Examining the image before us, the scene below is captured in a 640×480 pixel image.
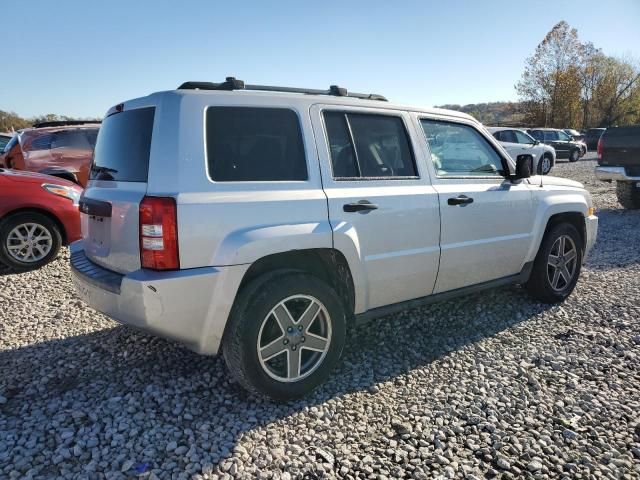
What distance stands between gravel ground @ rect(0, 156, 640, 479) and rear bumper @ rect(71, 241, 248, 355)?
555mm

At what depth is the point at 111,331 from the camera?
13.3 ft

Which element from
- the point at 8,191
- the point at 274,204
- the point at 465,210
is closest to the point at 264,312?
the point at 274,204

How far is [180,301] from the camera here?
255 cm

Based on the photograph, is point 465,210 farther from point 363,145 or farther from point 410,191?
point 363,145

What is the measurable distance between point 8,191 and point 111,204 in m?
3.87

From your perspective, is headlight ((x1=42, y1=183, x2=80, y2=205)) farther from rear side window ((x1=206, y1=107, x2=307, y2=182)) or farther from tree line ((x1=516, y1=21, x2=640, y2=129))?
tree line ((x1=516, y1=21, x2=640, y2=129))

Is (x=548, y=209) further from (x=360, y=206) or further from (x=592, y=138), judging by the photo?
(x=592, y=138)

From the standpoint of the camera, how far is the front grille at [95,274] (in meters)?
2.76

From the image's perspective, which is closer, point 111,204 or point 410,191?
point 111,204

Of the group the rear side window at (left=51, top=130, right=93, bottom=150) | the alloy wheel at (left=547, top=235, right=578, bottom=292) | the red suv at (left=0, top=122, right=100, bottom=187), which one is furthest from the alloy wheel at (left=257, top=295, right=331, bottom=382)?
the rear side window at (left=51, top=130, right=93, bottom=150)

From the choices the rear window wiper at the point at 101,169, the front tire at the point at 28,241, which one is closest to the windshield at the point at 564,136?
the front tire at the point at 28,241

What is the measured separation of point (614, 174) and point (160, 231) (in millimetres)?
10481

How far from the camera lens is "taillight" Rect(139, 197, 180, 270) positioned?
2499 mm

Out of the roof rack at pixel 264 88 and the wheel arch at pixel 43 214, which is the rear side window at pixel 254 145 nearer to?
the roof rack at pixel 264 88
